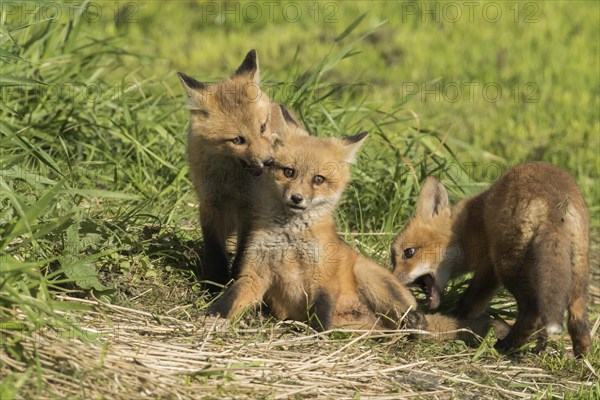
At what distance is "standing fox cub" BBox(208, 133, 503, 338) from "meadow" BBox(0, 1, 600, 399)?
181 mm

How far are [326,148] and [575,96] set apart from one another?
5879 mm

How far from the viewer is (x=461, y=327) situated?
5633 mm

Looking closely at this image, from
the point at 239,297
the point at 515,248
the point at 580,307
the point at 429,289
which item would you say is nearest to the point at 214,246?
the point at 239,297

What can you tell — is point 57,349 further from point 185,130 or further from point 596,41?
point 596,41

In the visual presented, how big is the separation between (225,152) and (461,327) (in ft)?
6.01

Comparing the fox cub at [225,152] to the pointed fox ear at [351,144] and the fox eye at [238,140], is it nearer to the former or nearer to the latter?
the fox eye at [238,140]

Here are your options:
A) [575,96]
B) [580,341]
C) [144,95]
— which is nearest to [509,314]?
[580,341]

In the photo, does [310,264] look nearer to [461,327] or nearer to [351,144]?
[351,144]

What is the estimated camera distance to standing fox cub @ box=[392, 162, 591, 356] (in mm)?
5188

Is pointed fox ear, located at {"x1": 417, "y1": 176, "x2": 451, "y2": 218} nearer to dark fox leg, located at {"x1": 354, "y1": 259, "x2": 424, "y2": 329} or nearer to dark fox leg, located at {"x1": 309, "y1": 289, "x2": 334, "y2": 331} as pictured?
dark fox leg, located at {"x1": 354, "y1": 259, "x2": 424, "y2": 329}

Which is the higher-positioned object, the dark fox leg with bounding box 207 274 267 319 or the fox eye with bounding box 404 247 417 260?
the dark fox leg with bounding box 207 274 267 319

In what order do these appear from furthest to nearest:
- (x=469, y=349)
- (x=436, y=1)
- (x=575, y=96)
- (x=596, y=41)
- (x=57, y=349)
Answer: (x=436, y=1), (x=596, y=41), (x=575, y=96), (x=469, y=349), (x=57, y=349)

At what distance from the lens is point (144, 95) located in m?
7.82

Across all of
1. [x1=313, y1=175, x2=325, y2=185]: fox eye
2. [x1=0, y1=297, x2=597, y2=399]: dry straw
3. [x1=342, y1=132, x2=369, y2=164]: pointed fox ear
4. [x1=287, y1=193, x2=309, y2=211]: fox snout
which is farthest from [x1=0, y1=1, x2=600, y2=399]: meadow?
[x1=342, y1=132, x2=369, y2=164]: pointed fox ear
